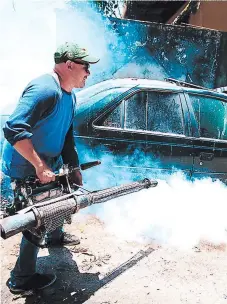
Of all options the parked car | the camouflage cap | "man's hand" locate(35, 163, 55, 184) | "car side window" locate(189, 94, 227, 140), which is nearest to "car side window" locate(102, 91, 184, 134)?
the parked car

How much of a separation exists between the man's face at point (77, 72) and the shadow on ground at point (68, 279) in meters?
1.63

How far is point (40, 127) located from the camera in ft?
8.08

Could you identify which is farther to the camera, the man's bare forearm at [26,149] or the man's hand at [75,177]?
the man's hand at [75,177]

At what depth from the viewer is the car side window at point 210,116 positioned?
14.7 ft

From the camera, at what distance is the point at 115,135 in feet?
13.8

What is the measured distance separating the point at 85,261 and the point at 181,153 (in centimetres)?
193

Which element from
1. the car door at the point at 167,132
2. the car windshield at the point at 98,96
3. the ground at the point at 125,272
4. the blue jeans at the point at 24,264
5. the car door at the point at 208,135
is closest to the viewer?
the blue jeans at the point at 24,264

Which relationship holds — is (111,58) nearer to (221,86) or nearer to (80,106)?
(80,106)

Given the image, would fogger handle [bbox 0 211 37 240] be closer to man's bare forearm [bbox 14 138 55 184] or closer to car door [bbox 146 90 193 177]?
man's bare forearm [bbox 14 138 55 184]

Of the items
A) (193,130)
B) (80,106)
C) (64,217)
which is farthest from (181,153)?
(64,217)

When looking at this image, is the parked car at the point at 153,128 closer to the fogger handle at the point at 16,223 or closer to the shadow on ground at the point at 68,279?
the shadow on ground at the point at 68,279

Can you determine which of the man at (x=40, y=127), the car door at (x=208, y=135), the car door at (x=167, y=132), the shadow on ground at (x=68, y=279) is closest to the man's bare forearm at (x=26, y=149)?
the man at (x=40, y=127)

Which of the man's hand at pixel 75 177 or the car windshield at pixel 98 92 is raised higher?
the car windshield at pixel 98 92

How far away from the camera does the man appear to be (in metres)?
2.25
